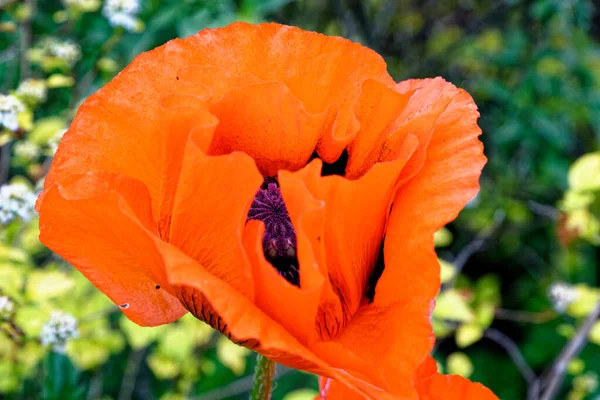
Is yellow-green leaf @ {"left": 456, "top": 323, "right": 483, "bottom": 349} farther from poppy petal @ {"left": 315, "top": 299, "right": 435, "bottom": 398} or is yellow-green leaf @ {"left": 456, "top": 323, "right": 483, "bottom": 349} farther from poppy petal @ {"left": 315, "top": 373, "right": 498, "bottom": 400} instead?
poppy petal @ {"left": 315, "top": 299, "right": 435, "bottom": 398}

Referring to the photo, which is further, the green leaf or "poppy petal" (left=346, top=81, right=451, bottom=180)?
the green leaf

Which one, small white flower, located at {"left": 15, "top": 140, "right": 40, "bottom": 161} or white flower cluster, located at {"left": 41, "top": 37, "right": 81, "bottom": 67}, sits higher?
white flower cluster, located at {"left": 41, "top": 37, "right": 81, "bottom": 67}

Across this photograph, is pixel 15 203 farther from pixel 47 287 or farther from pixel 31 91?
pixel 31 91

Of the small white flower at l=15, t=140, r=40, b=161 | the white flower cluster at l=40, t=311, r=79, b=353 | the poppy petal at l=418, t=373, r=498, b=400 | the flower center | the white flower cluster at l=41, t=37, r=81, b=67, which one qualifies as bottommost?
the white flower cluster at l=40, t=311, r=79, b=353

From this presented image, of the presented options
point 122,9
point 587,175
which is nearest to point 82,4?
point 122,9

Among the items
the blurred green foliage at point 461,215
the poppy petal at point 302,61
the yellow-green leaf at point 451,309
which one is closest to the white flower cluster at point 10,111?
the blurred green foliage at point 461,215

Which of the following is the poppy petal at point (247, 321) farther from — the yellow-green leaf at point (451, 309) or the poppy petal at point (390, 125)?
the yellow-green leaf at point (451, 309)

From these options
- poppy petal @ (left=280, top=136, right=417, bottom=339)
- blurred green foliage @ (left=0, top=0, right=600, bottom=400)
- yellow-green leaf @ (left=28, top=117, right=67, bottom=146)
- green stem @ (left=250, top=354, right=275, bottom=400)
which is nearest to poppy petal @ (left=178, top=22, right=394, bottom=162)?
poppy petal @ (left=280, top=136, right=417, bottom=339)

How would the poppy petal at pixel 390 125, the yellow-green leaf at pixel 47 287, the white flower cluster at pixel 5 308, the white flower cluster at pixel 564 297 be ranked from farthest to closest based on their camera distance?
the white flower cluster at pixel 564 297
the yellow-green leaf at pixel 47 287
the white flower cluster at pixel 5 308
the poppy petal at pixel 390 125

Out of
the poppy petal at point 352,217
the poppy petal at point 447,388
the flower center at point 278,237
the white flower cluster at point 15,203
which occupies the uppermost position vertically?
the poppy petal at point 352,217
